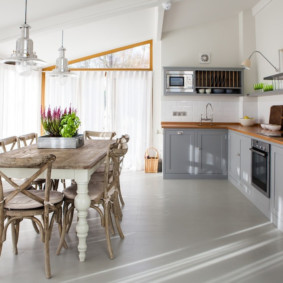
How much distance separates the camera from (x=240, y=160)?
4945mm

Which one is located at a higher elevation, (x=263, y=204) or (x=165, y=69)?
(x=165, y=69)

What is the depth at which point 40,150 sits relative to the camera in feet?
11.3

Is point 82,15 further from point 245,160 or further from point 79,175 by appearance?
point 245,160

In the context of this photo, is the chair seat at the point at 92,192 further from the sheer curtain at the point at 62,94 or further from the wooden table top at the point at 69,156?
the sheer curtain at the point at 62,94

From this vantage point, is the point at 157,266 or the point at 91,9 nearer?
the point at 157,266

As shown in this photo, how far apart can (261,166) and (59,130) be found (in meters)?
2.37

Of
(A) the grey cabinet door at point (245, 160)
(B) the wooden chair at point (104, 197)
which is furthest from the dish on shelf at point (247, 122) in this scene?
(B) the wooden chair at point (104, 197)

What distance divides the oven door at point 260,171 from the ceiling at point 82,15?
95.4 inches

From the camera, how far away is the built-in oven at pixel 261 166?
3654mm

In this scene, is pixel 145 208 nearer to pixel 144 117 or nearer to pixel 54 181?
pixel 54 181

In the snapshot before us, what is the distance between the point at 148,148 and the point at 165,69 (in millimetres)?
1627

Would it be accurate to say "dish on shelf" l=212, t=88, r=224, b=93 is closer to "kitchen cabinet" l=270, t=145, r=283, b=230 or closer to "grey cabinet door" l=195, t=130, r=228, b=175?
"grey cabinet door" l=195, t=130, r=228, b=175

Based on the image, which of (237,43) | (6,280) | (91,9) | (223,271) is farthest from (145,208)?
(237,43)

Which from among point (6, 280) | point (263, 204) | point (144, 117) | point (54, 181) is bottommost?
point (6, 280)
